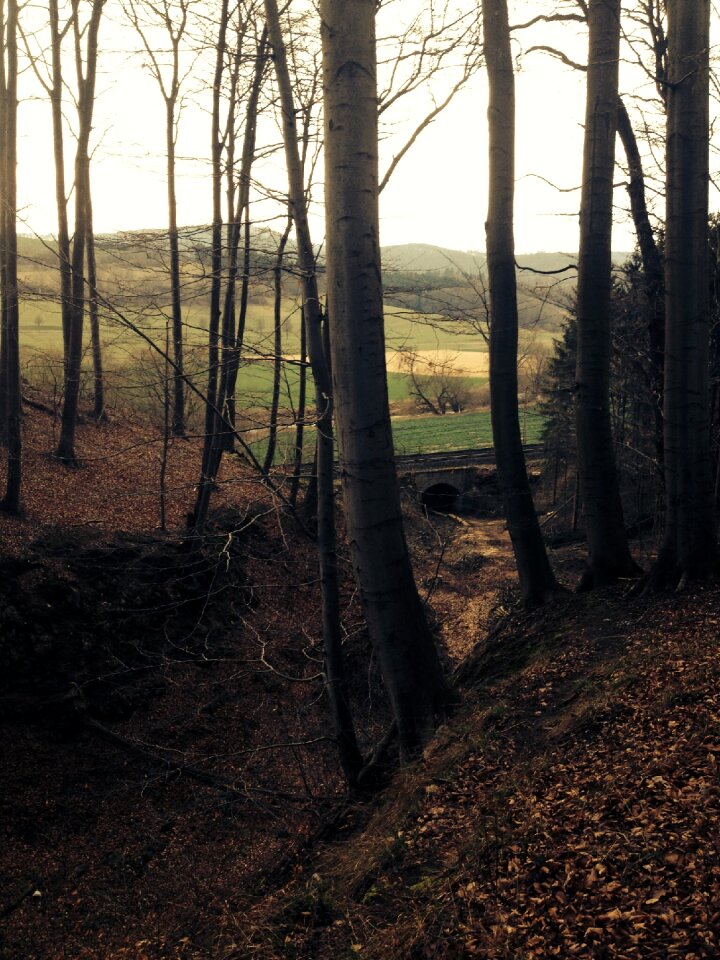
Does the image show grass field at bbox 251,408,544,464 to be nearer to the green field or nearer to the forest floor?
the green field

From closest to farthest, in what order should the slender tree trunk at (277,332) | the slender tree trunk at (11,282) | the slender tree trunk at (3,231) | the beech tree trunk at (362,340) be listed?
the beech tree trunk at (362,340) → the slender tree trunk at (277,332) → the slender tree trunk at (11,282) → the slender tree trunk at (3,231)

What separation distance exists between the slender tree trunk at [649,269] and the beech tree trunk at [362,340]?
27.0 ft

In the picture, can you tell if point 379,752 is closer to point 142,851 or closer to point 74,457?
point 142,851

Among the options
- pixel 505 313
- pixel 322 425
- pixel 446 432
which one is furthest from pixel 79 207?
pixel 446 432

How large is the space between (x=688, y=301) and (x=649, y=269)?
6.56 meters

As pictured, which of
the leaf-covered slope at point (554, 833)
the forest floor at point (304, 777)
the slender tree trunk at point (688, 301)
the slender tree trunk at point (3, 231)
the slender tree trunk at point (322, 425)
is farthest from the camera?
the slender tree trunk at point (3, 231)

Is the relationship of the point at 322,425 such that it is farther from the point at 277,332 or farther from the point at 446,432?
the point at 446,432

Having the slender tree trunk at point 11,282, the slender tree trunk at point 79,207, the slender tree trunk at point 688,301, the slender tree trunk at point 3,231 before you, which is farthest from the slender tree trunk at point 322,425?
the slender tree trunk at point 79,207

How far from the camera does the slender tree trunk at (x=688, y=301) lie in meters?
7.54

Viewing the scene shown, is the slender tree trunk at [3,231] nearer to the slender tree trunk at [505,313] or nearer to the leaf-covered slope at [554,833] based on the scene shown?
the slender tree trunk at [505,313]

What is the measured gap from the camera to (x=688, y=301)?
301 inches

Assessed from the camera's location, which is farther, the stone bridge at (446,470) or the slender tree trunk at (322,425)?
the stone bridge at (446,470)

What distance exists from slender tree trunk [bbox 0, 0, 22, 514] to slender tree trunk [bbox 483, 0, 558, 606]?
28.5ft

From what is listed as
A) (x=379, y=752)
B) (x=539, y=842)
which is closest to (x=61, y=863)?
(x=379, y=752)
